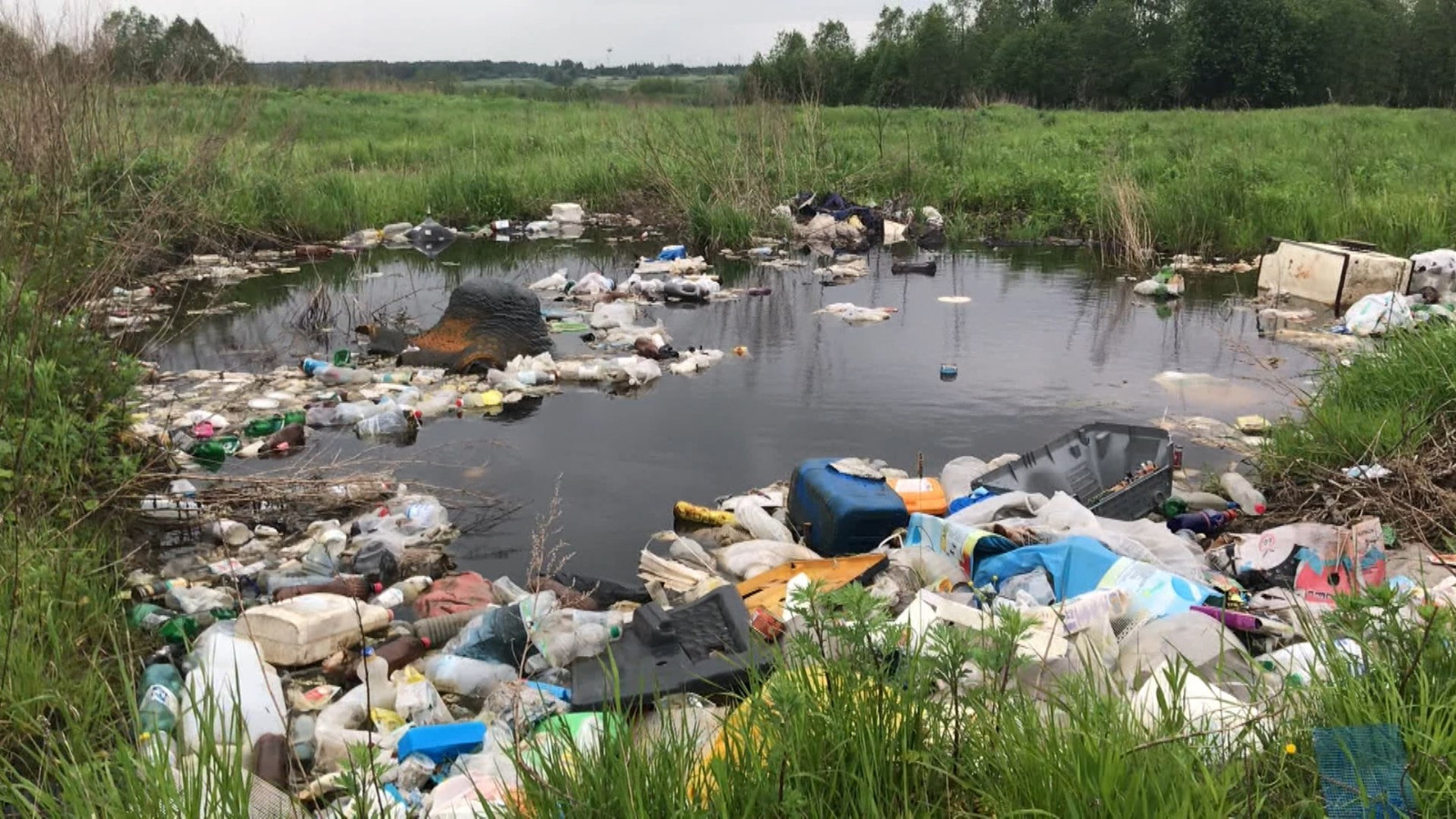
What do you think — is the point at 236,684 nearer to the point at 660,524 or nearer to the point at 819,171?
the point at 660,524

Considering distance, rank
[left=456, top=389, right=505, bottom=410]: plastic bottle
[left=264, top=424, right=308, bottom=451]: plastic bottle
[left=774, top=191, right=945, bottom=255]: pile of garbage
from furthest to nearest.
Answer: [left=774, top=191, right=945, bottom=255]: pile of garbage → [left=456, top=389, right=505, bottom=410]: plastic bottle → [left=264, top=424, right=308, bottom=451]: plastic bottle

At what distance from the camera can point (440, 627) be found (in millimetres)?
3619

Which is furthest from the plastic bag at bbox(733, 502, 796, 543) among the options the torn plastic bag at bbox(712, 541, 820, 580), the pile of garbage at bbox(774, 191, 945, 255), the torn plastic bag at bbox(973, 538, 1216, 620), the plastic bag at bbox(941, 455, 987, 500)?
the pile of garbage at bbox(774, 191, 945, 255)

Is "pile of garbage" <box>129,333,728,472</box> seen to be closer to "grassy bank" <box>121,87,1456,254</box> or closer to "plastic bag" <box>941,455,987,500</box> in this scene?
"plastic bag" <box>941,455,987,500</box>

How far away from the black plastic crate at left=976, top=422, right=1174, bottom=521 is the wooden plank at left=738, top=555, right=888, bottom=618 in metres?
0.86

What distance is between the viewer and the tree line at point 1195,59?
40.0 meters

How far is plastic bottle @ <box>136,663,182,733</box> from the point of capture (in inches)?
112

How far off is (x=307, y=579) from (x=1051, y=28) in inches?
1923

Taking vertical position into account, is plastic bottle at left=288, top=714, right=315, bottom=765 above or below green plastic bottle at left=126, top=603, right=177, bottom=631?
below

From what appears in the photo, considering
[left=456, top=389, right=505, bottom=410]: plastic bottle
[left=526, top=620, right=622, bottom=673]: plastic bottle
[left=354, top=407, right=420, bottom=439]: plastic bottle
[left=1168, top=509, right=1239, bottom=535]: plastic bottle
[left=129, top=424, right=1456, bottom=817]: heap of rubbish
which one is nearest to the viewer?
[left=129, top=424, right=1456, bottom=817]: heap of rubbish

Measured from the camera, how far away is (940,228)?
44.4ft

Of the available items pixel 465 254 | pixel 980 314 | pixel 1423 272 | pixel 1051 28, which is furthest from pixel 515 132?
pixel 1051 28

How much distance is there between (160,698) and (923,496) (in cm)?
294

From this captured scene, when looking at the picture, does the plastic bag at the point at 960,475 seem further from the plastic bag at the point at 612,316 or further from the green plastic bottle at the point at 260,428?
the plastic bag at the point at 612,316
